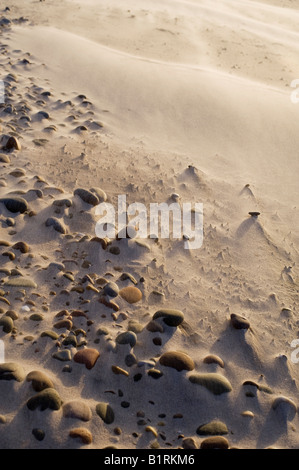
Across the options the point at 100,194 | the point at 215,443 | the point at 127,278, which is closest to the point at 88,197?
the point at 100,194

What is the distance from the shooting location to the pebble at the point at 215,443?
1568 mm

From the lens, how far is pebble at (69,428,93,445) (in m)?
1.50

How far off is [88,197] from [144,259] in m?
0.60

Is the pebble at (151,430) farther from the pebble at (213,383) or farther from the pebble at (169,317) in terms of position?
the pebble at (169,317)

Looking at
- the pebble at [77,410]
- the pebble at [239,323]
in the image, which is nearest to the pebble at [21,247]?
the pebble at [77,410]

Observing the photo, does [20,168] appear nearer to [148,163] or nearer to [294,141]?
[148,163]

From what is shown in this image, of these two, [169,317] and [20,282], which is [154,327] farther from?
[20,282]

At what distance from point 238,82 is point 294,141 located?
51.3 inches

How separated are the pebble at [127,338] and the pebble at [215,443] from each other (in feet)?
1.63

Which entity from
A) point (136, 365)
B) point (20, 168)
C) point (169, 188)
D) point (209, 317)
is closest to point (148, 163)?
point (169, 188)

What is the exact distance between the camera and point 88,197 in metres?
2.65

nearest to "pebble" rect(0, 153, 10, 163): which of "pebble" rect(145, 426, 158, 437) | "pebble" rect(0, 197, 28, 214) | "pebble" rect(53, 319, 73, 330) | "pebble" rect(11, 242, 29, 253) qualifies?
"pebble" rect(0, 197, 28, 214)

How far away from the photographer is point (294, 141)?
12.2 ft

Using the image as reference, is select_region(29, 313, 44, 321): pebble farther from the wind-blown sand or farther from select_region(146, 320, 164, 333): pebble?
select_region(146, 320, 164, 333): pebble
